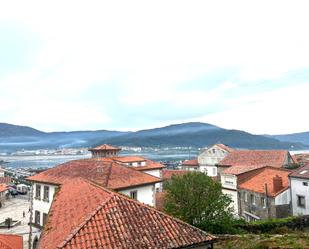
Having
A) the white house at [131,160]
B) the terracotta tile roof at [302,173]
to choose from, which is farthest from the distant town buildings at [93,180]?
the white house at [131,160]

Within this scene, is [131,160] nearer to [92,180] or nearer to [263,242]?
[92,180]

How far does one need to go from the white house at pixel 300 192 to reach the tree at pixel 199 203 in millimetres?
11587

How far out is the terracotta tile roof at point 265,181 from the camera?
3838cm

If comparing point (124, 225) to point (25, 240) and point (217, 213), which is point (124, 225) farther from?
point (25, 240)

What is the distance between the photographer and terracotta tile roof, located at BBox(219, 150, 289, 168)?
59.1m

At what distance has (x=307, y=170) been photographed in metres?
38.2

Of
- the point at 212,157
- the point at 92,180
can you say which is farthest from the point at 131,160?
the point at 92,180

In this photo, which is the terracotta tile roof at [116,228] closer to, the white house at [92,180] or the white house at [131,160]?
the white house at [92,180]

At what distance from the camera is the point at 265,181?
41312mm

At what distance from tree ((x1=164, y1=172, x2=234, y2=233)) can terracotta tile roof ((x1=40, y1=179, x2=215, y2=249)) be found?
46.5 ft

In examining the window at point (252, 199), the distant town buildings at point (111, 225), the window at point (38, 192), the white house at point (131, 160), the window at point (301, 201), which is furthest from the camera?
the white house at point (131, 160)

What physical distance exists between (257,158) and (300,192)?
87.2 ft

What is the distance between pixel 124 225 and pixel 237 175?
3457 centimetres

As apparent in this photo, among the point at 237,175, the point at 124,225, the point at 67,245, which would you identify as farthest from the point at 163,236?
the point at 237,175
